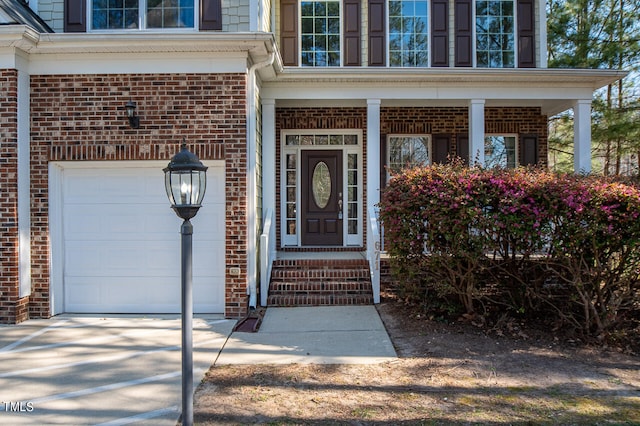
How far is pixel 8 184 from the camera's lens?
5.98 m

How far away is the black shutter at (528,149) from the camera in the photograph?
9.24m

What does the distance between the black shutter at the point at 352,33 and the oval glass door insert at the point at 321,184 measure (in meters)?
2.15

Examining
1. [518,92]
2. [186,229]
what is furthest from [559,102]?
[186,229]

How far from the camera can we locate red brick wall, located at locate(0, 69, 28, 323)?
595 centimetres

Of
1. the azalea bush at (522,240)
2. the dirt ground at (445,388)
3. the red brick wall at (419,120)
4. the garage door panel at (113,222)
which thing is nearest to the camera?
the dirt ground at (445,388)

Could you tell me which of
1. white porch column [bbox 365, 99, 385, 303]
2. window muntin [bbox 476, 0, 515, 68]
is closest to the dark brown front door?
white porch column [bbox 365, 99, 385, 303]

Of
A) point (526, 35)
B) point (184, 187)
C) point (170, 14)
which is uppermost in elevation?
point (526, 35)

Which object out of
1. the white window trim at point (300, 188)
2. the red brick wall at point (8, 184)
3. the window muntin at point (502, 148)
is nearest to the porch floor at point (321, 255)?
the white window trim at point (300, 188)

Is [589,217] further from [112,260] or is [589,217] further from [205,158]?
[112,260]

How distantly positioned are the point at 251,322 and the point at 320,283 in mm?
1437

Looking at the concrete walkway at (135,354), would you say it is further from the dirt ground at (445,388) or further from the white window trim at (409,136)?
the white window trim at (409,136)

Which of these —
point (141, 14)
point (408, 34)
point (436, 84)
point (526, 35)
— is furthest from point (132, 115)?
point (526, 35)

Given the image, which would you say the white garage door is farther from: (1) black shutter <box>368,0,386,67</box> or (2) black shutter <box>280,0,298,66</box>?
(1) black shutter <box>368,0,386,67</box>

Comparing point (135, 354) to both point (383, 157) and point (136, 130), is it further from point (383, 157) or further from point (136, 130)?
point (383, 157)
